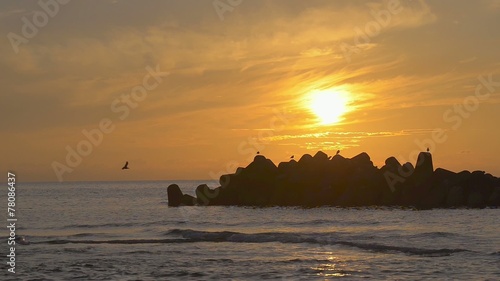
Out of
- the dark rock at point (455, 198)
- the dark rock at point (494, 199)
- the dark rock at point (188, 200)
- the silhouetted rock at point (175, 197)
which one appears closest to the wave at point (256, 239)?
the dark rock at point (455, 198)

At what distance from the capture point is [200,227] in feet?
155

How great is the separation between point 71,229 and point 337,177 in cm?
3108

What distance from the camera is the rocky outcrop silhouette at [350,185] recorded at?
2438 inches

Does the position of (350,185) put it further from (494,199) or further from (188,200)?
(188,200)

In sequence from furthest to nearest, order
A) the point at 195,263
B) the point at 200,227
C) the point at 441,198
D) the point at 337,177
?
the point at 337,177 < the point at 441,198 < the point at 200,227 < the point at 195,263

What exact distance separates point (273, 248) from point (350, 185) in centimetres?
3583

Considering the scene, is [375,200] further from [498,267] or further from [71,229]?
[498,267]

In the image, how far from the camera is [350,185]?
6694cm

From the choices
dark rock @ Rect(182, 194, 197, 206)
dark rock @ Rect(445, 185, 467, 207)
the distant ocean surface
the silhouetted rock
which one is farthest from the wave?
the silhouetted rock

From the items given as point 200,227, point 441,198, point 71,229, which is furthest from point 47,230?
point 441,198

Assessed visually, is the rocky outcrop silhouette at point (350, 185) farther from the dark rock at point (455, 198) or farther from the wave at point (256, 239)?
the wave at point (256, 239)

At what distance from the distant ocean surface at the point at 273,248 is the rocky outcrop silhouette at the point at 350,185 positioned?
704cm

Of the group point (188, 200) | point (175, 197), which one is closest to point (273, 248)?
point (188, 200)

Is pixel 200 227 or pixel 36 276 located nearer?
pixel 36 276
